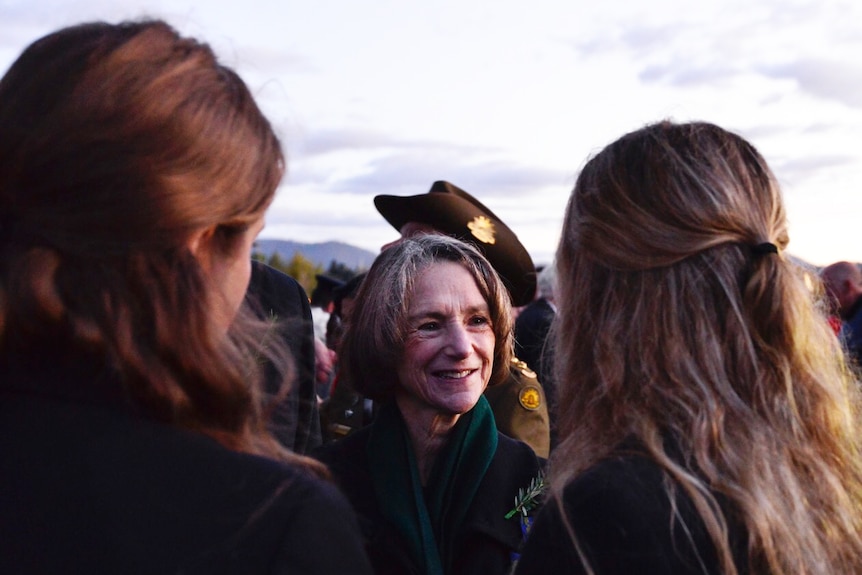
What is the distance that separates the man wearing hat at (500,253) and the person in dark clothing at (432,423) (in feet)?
1.55

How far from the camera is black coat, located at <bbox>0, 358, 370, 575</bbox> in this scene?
46.5 inches

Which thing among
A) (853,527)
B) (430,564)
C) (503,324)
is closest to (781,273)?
(853,527)

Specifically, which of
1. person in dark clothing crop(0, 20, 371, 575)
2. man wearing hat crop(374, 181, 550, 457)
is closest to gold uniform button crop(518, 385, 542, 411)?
man wearing hat crop(374, 181, 550, 457)

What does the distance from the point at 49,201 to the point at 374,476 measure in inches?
73.3

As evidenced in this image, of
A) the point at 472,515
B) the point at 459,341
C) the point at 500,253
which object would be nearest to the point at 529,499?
the point at 472,515

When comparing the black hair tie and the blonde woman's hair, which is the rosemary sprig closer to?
the blonde woman's hair

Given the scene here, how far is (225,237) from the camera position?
4.47 ft

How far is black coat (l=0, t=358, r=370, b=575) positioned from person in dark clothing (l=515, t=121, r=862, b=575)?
51 cm

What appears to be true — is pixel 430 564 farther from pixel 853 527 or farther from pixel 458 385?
pixel 853 527

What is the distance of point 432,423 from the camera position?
312 cm

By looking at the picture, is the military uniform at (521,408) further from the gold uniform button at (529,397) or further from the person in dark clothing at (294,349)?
the person in dark clothing at (294,349)

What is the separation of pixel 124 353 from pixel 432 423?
1.98 meters

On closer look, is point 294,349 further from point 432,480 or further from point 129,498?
point 129,498

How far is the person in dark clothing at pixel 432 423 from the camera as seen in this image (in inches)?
110
